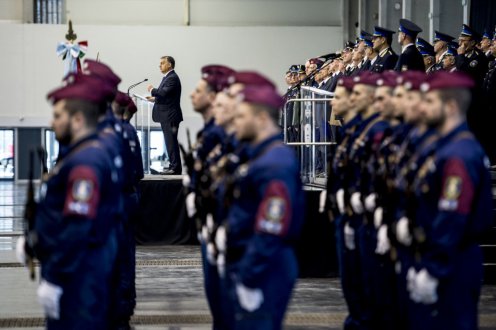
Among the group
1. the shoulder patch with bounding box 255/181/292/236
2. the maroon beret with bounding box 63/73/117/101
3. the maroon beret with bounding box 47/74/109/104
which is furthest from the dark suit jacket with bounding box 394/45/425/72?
the shoulder patch with bounding box 255/181/292/236

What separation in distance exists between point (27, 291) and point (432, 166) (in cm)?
657

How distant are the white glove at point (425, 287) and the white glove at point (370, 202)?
63.4 inches

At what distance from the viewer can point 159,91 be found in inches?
639

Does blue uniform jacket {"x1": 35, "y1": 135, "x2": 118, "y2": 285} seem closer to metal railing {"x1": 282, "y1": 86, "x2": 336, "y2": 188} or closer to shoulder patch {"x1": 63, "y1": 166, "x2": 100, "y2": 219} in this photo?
shoulder patch {"x1": 63, "y1": 166, "x2": 100, "y2": 219}

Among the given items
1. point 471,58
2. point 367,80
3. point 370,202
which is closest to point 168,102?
point 471,58

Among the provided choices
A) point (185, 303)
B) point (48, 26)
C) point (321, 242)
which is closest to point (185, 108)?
point (48, 26)

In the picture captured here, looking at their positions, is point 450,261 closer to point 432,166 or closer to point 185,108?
point 432,166

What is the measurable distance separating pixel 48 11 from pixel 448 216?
81.5ft

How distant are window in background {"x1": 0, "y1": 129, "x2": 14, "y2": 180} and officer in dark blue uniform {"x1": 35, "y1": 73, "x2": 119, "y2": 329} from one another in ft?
84.3

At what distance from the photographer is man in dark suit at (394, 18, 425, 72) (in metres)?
11.7

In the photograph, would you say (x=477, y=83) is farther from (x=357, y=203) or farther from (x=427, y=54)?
(x=357, y=203)

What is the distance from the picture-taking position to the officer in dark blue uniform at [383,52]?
41.0 ft

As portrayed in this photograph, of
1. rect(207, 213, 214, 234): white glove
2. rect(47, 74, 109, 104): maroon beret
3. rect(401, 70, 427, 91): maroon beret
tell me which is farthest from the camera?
rect(207, 213, 214, 234): white glove

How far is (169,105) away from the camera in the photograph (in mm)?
16328
